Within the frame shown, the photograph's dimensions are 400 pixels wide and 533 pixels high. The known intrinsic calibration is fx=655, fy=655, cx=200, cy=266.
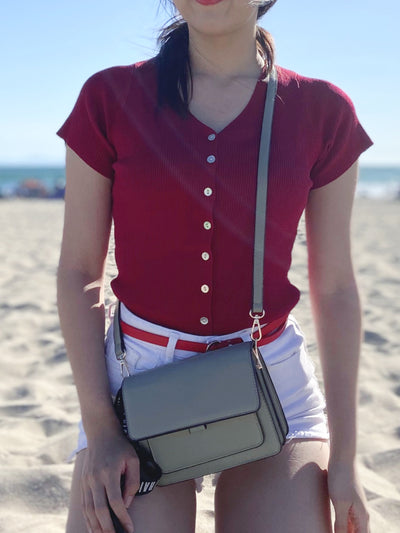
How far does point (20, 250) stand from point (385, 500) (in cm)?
578

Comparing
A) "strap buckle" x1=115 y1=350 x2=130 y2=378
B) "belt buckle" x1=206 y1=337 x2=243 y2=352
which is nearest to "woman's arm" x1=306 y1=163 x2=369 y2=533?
"belt buckle" x1=206 y1=337 x2=243 y2=352

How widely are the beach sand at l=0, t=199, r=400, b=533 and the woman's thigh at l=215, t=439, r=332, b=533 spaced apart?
646 millimetres

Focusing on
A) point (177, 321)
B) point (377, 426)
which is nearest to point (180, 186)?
point (177, 321)

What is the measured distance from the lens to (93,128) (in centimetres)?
154

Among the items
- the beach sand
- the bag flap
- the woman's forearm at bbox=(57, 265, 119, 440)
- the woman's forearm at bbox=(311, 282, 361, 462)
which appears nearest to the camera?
the bag flap

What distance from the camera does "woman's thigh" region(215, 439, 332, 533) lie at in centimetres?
145

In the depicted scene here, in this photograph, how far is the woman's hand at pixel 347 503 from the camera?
1.50 m

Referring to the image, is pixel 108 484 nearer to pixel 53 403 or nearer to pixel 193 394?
pixel 193 394

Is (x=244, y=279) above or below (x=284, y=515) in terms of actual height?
above

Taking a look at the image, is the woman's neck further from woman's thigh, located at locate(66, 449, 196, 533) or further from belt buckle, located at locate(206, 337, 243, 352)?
woman's thigh, located at locate(66, 449, 196, 533)

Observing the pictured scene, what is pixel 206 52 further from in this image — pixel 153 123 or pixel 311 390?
pixel 311 390

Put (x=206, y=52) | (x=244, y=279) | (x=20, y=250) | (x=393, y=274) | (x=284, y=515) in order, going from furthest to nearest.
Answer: (x=20, y=250)
(x=393, y=274)
(x=206, y=52)
(x=244, y=279)
(x=284, y=515)

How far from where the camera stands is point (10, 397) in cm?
326

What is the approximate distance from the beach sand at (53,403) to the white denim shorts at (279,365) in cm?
45
